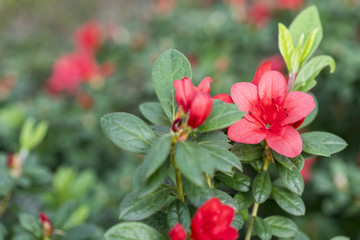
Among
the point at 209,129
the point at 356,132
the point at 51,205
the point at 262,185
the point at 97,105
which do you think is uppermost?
the point at 209,129

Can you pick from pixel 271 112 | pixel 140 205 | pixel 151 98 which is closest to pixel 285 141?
pixel 271 112

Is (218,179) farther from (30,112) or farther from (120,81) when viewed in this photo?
(120,81)

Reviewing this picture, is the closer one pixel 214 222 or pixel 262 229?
pixel 214 222

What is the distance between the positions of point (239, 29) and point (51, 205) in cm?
169

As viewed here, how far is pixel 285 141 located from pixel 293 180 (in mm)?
86

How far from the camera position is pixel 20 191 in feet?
4.09

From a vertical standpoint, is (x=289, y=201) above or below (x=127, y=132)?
below

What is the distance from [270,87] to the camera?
2.48 ft

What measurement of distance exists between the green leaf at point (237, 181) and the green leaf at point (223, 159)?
0.12 metres

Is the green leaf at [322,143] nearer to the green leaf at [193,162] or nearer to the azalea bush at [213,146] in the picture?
the azalea bush at [213,146]

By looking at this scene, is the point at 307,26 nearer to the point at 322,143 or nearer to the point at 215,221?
the point at 322,143

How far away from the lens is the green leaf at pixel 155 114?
736 mm

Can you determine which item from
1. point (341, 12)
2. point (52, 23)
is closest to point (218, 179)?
point (341, 12)

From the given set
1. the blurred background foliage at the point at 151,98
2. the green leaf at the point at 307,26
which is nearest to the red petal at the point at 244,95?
the green leaf at the point at 307,26
